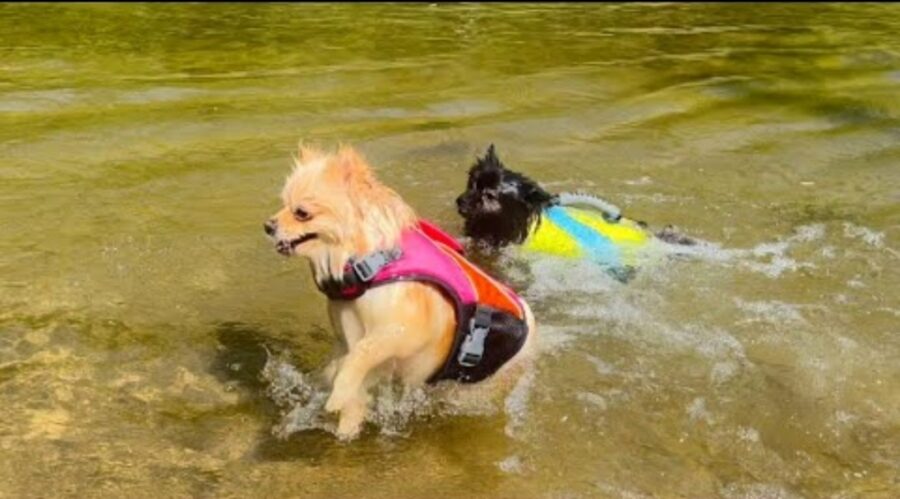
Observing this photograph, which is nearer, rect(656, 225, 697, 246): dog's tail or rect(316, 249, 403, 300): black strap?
rect(316, 249, 403, 300): black strap

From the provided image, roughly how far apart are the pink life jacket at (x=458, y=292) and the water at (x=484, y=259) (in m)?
0.25

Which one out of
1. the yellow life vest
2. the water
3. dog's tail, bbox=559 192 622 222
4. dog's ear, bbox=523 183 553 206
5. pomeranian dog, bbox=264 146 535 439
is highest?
pomeranian dog, bbox=264 146 535 439

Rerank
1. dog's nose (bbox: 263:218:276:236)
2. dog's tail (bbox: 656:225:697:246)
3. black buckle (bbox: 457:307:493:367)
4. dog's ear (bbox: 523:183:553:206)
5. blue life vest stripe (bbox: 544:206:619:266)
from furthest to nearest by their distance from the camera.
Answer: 1. dog's tail (bbox: 656:225:697:246)
2. dog's ear (bbox: 523:183:553:206)
3. blue life vest stripe (bbox: 544:206:619:266)
4. black buckle (bbox: 457:307:493:367)
5. dog's nose (bbox: 263:218:276:236)

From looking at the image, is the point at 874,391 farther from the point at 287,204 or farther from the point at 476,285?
the point at 287,204

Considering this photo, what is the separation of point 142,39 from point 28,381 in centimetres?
Answer: 836

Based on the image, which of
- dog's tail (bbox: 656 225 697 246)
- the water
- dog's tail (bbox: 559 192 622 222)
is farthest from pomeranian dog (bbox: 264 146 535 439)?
dog's tail (bbox: 656 225 697 246)

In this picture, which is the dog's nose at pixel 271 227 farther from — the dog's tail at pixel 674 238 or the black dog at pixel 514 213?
the dog's tail at pixel 674 238

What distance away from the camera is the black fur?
5.93m

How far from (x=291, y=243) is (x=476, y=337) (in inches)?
32.4

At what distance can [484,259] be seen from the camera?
6.04 m

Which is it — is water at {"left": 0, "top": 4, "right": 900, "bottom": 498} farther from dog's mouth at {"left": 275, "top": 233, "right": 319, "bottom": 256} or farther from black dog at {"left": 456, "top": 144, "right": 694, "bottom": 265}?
dog's mouth at {"left": 275, "top": 233, "right": 319, "bottom": 256}

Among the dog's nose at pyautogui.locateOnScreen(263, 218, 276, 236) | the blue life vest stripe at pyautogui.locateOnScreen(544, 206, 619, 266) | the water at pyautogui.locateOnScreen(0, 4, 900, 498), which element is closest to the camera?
the dog's nose at pyautogui.locateOnScreen(263, 218, 276, 236)

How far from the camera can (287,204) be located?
378cm

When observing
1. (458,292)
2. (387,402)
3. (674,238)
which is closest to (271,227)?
(458,292)
